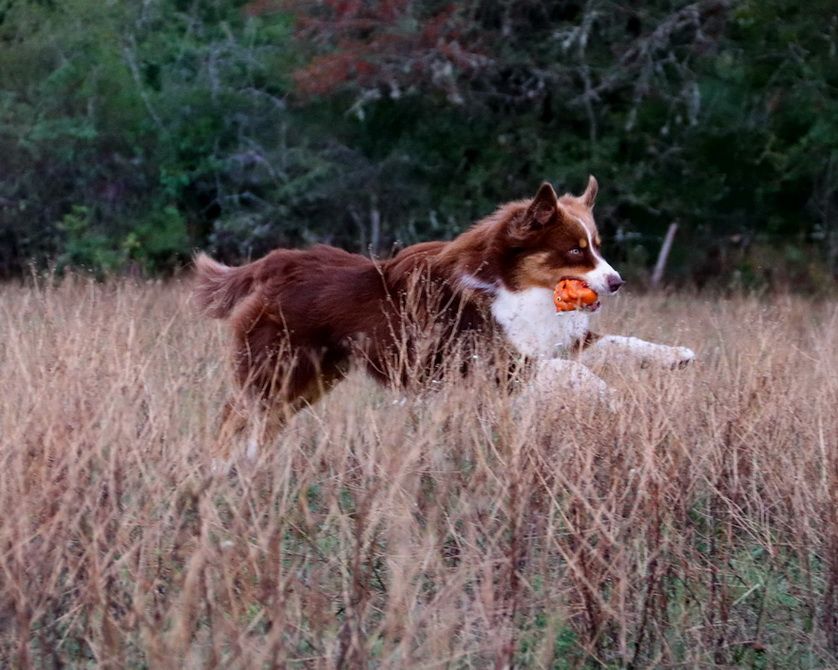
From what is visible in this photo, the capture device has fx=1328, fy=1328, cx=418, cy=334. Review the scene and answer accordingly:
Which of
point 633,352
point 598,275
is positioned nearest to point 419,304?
point 598,275

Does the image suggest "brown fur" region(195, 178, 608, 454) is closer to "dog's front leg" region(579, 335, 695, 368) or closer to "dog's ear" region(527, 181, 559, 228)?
"dog's ear" region(527, 181, 559, 228)

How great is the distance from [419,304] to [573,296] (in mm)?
776

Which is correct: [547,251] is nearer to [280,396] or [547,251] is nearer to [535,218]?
[535,218]

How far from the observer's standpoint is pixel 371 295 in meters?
6.12

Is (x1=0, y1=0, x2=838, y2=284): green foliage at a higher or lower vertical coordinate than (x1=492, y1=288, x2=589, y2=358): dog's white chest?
lower

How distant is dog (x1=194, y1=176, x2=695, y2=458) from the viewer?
5973 mm

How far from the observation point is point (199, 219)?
611 inches

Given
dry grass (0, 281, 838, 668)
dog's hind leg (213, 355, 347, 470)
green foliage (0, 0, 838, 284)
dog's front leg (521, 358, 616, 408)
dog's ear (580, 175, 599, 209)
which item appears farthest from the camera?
green foliage (0, 0, 838, 284)

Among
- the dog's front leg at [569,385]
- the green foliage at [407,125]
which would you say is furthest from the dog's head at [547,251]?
the green foliage at [407,125]

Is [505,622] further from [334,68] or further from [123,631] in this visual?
[334,68]

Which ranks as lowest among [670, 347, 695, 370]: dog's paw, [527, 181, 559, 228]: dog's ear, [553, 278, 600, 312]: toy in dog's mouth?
[670, 347, 695, 370]: dog's paw

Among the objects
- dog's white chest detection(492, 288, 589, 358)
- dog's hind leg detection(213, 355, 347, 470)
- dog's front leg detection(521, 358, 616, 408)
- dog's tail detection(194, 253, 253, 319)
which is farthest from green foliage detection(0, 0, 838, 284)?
dog's front leg detection(521, 358, 616, 408)

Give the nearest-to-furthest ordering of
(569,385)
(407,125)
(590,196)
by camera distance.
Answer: (569,385) < (590,196) < (407,125)

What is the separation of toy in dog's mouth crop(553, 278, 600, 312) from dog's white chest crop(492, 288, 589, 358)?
0.22ft
